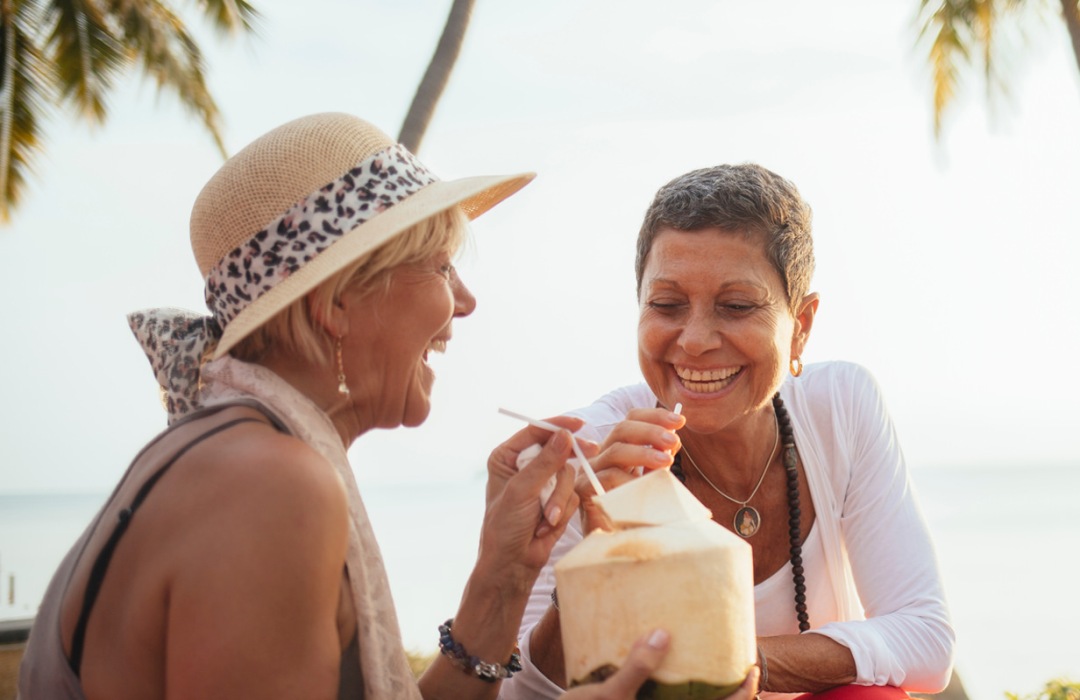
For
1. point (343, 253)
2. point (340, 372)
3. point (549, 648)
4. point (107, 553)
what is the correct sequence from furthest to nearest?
point (549, 648), point (340, 372), point (343, 253), point (107, 553)

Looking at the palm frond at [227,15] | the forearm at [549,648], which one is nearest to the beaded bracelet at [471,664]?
the forearm at [549,648]

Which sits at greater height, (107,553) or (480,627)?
(107,553)

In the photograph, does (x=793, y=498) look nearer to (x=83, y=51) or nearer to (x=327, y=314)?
(x=327, y=314)

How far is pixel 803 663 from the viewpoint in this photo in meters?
2.79

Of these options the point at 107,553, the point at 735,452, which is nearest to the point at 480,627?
the point at 107,553

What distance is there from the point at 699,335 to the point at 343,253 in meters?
1.31

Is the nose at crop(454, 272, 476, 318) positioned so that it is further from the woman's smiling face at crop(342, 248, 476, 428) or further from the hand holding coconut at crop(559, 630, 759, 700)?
the hand holding coconut at crop(559, 630, 759, 700)

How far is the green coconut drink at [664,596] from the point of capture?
184 cm

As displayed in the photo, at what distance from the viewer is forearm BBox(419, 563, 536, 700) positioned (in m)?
2.57

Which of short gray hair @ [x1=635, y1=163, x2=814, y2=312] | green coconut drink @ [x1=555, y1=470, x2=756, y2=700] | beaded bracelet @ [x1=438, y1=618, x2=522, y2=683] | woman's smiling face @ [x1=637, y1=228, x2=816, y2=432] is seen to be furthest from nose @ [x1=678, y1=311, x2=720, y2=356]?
green coconut drink @ [x1=555, y1=470, x2=756, y2=700]

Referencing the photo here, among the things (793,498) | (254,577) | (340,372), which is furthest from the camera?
(793,498)

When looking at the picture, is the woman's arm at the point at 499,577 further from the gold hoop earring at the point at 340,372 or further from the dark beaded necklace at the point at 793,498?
the dark beaded necklace at the point at 793,498

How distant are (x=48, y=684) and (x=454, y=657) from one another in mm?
969

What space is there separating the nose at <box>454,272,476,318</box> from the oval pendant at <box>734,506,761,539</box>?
53.9 inches
